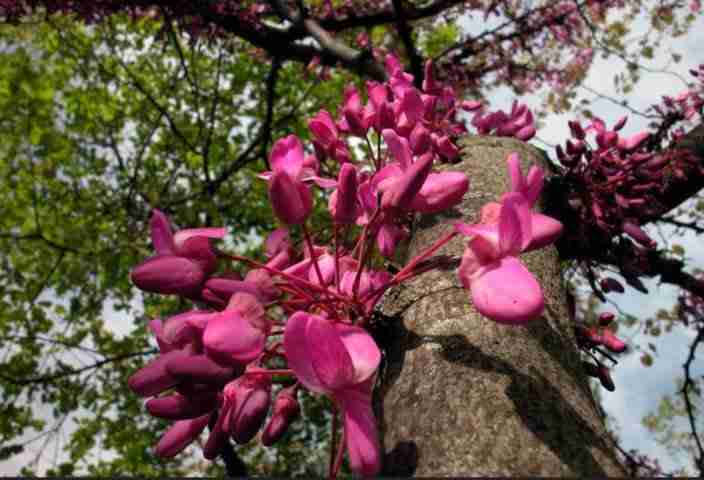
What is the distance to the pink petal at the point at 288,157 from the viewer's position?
905 mm

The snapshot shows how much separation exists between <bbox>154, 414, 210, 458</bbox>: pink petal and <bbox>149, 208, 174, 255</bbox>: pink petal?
0.27 meters

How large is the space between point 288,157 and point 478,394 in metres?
0.52

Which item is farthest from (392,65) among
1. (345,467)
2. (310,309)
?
(345,467)

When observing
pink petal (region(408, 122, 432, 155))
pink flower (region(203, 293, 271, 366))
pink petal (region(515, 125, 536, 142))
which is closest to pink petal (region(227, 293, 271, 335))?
pink flower (region(203, 293, 271, 366))

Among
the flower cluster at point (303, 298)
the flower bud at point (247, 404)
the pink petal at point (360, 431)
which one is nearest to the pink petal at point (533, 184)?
the flower cluster at point (303, 298)

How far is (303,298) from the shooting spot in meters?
0.80

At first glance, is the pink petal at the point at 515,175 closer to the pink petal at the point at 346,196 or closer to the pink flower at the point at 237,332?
the pink petal at the point at 346,196

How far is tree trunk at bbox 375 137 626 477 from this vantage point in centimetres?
56

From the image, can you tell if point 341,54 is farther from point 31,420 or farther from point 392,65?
point 31,420

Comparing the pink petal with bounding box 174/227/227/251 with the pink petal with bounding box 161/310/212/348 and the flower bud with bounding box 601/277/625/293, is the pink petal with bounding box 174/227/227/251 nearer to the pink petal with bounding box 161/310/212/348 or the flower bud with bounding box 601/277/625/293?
the pink petal with bounding box 161/310/212/348

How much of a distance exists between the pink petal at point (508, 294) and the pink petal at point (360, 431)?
17 cm

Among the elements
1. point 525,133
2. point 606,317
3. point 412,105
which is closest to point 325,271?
point 412,105

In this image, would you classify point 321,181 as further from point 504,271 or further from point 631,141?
point 631,141

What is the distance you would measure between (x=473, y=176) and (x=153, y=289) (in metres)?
0.87
